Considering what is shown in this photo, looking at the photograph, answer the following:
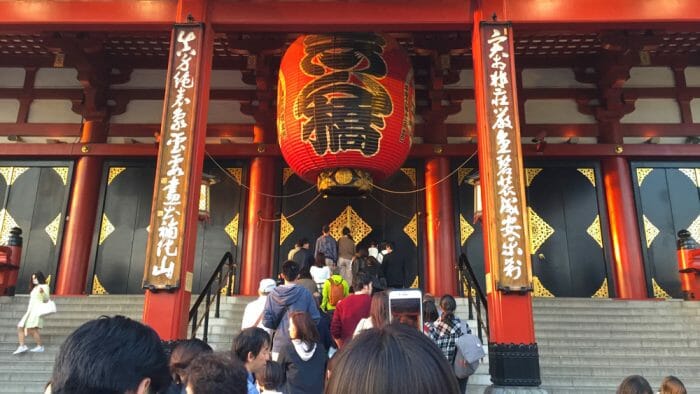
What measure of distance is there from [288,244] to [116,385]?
9.35 m

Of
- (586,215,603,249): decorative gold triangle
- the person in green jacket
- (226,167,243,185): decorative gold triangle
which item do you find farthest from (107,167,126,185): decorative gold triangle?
(586,215,603,249): decorative gold triangle

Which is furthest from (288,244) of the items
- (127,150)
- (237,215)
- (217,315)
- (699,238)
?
(699,238)

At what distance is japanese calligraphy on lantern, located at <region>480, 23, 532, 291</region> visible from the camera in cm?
559

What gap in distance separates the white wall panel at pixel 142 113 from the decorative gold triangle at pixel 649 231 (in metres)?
10.8

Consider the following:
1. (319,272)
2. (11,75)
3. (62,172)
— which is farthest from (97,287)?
(319,272)

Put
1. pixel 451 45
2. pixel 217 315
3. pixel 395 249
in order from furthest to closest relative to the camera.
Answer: pixel 395 249
pixel 451 45
pixel 217 315

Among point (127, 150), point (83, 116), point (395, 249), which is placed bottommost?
point (395, 249)

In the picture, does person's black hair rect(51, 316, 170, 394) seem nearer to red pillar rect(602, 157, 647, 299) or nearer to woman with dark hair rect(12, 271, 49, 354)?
woman with dark hair rect(12, 271, 49, 354)

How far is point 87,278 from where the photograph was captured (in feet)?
34.6

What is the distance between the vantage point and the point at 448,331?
4.42 metres

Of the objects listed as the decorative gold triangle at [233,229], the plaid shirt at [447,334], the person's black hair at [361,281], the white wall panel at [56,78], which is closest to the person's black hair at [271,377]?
the plaid shirt at [447,334]

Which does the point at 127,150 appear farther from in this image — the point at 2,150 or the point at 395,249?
the point at 395,249

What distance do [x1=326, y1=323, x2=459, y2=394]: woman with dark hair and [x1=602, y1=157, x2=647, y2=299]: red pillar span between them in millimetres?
10468

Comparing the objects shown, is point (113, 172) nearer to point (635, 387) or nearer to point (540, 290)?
point (540, 290)
